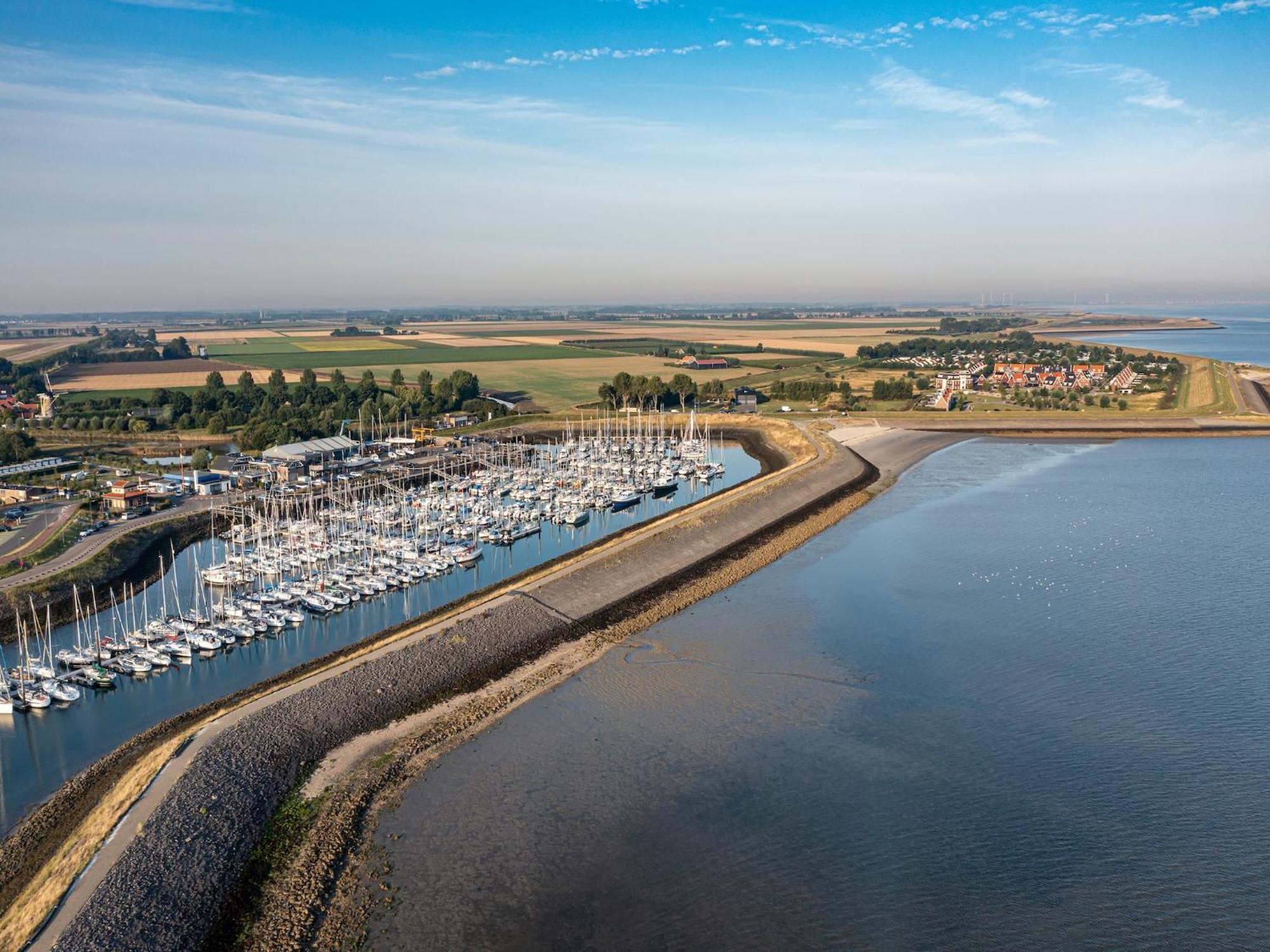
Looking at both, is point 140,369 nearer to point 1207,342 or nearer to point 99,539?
point 99,539

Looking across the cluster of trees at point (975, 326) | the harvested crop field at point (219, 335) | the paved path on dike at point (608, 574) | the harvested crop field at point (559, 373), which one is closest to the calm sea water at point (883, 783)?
the paved path on dike at point (608, 574)

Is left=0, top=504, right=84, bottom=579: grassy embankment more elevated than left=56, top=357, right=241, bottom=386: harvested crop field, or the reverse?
left=56, top=357, right=241, bottom=386: harvested crop field

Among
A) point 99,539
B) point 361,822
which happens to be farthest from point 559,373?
point 361,822

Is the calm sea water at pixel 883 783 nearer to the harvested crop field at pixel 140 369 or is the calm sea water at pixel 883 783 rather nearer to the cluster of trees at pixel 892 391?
the cluster of trees at pixel 892 391

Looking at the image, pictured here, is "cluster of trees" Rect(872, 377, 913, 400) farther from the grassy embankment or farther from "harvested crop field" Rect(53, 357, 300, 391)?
the grassy embankment

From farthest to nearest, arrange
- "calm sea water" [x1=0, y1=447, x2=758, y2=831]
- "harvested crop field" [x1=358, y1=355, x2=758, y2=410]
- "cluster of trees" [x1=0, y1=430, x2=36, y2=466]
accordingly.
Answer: "harvested crop field" [x1=358, y1=355, x2=758, y2=410] → "cluster of trees" [x1=0, y1=430, x2=36, y2=466] → "calm sea water" [x1=0, y1=447, x2=758, y2=831]

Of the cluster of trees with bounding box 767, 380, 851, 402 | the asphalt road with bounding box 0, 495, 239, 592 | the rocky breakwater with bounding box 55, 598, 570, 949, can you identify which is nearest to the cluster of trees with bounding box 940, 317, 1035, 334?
the cluster of trees with bounding box 767, 380, 851, 402

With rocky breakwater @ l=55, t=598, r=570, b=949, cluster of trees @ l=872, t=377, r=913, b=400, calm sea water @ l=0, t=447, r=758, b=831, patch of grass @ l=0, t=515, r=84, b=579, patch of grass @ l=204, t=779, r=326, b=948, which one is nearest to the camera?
rocky breakwater @ l=55, t=598, r=570, b=949
